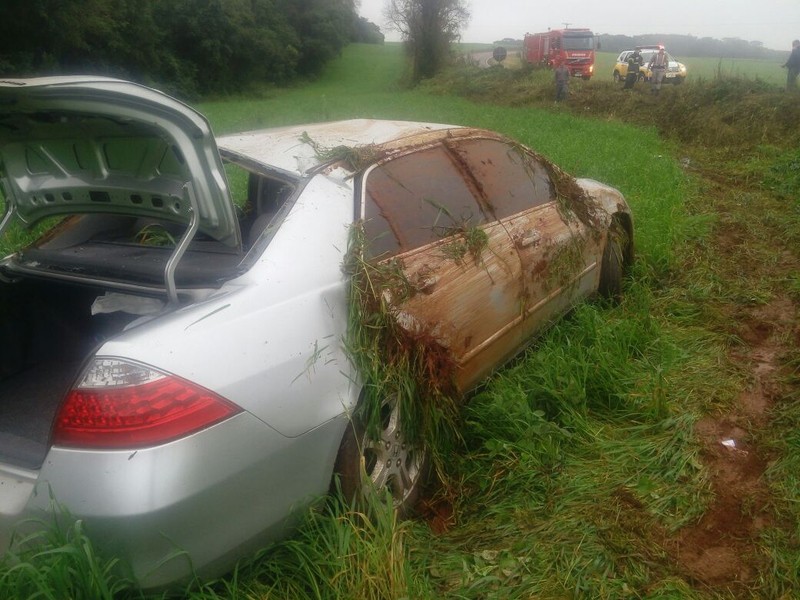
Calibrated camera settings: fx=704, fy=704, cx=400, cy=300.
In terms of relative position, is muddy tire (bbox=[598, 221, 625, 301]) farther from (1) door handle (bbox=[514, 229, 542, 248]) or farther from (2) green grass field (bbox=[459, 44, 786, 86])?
(2) green grass field (bbox=[459, 44, 786, 86])

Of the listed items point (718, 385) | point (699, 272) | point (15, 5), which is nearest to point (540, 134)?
point (699, 272)

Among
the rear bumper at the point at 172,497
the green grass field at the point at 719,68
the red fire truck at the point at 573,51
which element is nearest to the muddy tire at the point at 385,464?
the rear bumper at the point at 172,497

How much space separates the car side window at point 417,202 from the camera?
2977 millimetres

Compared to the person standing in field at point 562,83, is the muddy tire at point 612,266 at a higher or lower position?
higher

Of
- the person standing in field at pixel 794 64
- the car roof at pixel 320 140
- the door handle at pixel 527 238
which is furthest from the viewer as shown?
the person standing in field at pixel 794 64

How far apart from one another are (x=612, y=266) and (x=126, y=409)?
3685mm

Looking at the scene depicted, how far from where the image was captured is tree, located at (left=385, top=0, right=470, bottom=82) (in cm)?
3859

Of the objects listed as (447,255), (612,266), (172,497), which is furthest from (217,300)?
(612,266)

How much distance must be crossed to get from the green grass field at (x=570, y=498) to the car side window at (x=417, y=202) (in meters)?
0.82

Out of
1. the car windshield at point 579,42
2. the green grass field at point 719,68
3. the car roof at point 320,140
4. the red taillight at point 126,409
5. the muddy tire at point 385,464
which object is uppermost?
the car roof at point 320,140

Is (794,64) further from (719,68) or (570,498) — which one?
(570,498)

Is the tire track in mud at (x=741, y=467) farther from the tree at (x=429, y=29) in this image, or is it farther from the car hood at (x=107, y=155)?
the tree at (x=429, y=29)

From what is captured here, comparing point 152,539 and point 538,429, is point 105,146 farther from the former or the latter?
point 538,429

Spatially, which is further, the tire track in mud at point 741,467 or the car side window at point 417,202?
the car side window at point 417,202
